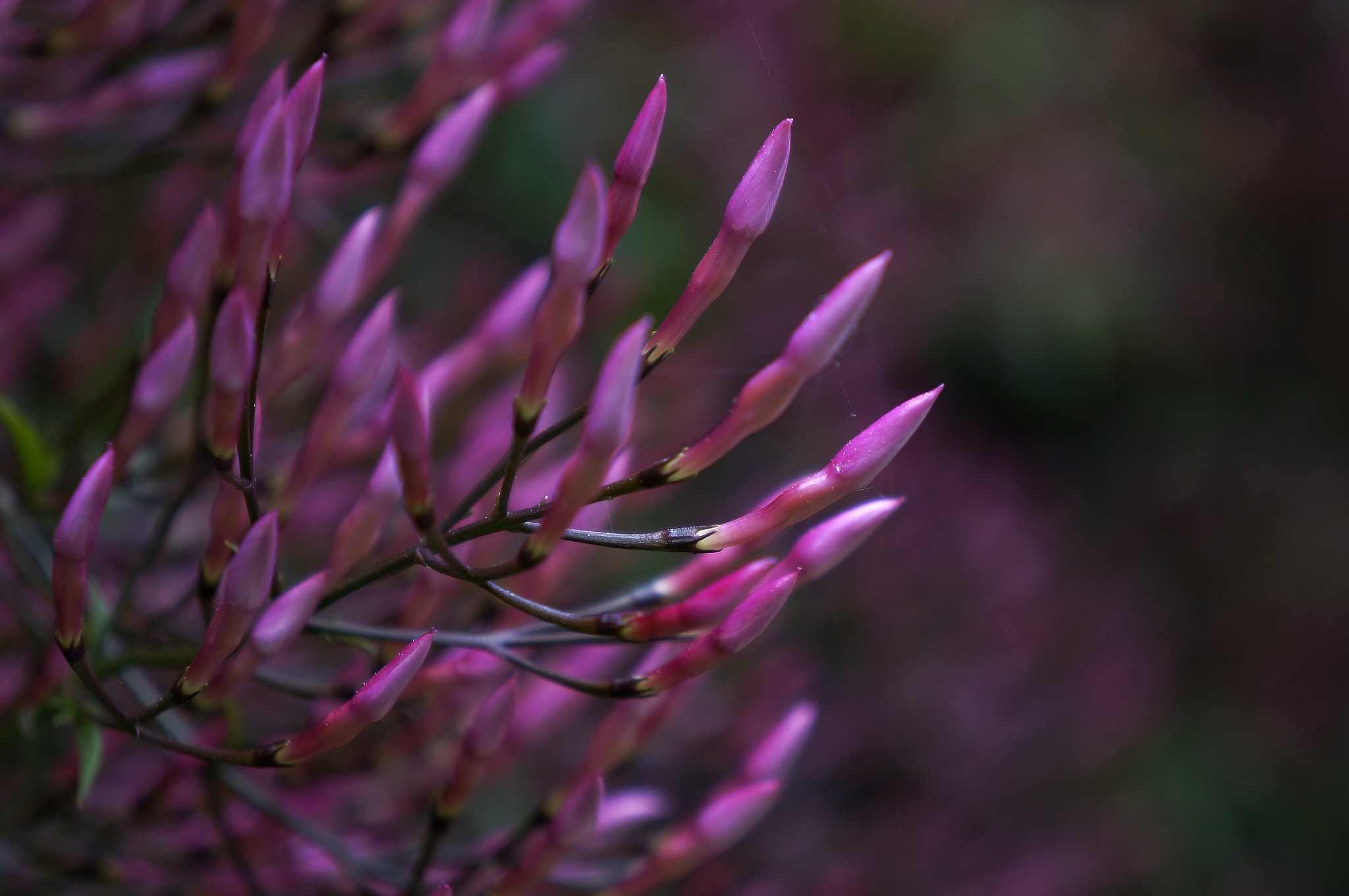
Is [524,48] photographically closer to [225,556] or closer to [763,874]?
[225,556]

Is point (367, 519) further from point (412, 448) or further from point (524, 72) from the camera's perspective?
point (524, 72)

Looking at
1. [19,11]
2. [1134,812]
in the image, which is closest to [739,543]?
[19,11]

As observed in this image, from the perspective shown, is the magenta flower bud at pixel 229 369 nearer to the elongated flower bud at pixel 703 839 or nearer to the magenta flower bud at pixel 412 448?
the magenta flower bud at pixel 412 448

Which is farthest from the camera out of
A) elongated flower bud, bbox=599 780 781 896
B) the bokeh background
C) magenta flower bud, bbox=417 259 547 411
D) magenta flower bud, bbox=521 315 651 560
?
the bokeh background

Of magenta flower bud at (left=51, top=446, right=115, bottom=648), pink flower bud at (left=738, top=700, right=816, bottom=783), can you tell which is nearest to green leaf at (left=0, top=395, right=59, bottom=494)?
magenta flower bud at (left=51, top=446, right=115, bottom=648)

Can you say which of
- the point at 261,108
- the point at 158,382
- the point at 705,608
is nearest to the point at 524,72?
the point at 261,108

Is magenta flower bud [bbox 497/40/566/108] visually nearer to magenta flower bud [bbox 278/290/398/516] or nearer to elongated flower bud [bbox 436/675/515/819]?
magenta flower bud [bbox 278/290/398/516]
